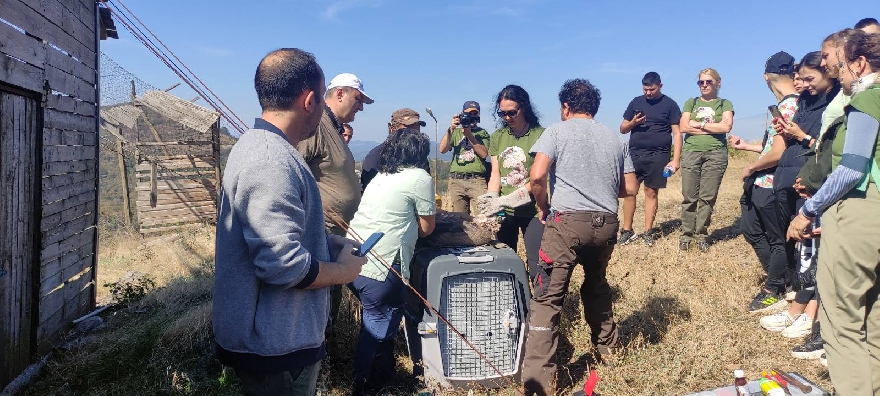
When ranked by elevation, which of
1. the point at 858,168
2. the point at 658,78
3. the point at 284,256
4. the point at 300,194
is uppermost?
the point at 658,78

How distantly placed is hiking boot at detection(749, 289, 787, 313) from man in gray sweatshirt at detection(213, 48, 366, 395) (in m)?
3.76

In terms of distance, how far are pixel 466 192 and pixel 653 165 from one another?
2410 mm

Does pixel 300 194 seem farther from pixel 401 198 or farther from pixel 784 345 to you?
pixel 784 345

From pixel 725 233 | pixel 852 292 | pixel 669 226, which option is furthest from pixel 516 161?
pixel 669 226

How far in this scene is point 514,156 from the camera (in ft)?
14.7

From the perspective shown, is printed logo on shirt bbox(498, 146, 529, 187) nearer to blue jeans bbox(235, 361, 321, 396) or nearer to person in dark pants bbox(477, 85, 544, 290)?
person in dark pants bbox(477, 85, 544, 290)

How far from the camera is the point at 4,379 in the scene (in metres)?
3.46

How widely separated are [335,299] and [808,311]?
3308 mm

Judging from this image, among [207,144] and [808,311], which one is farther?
[207,144]

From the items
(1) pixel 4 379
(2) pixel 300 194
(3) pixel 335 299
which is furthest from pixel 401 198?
(1) pixel 4 379

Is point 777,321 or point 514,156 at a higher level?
point 514,156

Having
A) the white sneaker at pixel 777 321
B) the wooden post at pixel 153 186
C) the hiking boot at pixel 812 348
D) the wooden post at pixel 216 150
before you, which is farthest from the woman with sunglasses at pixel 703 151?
the wooden post at pixel 153 186

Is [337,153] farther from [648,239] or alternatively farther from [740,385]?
[648,239]

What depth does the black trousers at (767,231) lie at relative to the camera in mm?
4293
